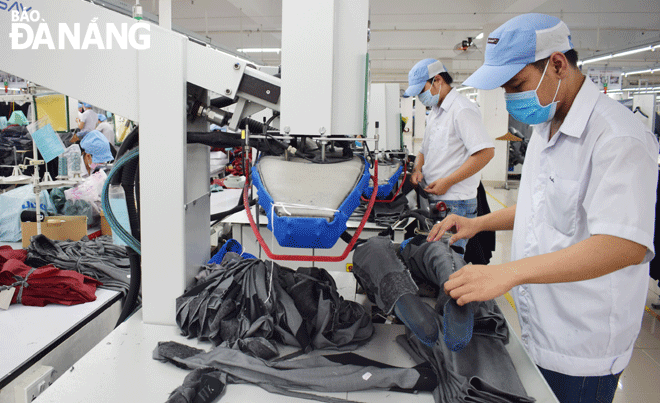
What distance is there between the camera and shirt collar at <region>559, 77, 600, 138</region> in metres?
1.08

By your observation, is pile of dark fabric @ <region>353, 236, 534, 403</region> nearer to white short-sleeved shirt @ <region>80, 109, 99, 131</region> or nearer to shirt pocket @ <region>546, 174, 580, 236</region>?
shirt pocket @ <region>546, 174, 580, 236</region>

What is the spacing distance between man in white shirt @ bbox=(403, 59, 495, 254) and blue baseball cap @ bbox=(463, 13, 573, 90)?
4.62ft

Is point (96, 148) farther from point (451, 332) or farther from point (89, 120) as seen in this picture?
point (451, 332)

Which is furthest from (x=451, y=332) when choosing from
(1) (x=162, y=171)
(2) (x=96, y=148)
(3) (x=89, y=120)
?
(3) (x=89, y=120)

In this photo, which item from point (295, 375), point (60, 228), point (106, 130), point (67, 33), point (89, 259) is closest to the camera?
point (295, 375)

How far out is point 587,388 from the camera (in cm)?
114

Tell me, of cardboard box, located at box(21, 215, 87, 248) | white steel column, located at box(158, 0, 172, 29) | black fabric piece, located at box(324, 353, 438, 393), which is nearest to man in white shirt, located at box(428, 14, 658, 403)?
black fabric piece, located at box(324, 353, 438, 393)

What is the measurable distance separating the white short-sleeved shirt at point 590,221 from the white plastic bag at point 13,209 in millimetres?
3559

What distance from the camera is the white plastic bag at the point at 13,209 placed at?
3322 millimetres

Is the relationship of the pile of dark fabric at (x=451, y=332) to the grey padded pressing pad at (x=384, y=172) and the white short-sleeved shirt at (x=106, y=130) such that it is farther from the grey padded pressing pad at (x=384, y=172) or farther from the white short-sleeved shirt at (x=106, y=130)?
the white short-sleeved shirt at (x=106, y=130)

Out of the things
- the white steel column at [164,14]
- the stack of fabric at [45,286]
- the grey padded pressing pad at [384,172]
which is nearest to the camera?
the white steel column at [164,14]

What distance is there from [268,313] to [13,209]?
10.3ft

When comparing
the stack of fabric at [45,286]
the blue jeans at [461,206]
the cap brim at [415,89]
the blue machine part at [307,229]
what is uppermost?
the cap brim at [415,89]

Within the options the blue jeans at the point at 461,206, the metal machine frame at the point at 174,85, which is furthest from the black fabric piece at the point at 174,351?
the blue jeans at the point at 461,206
